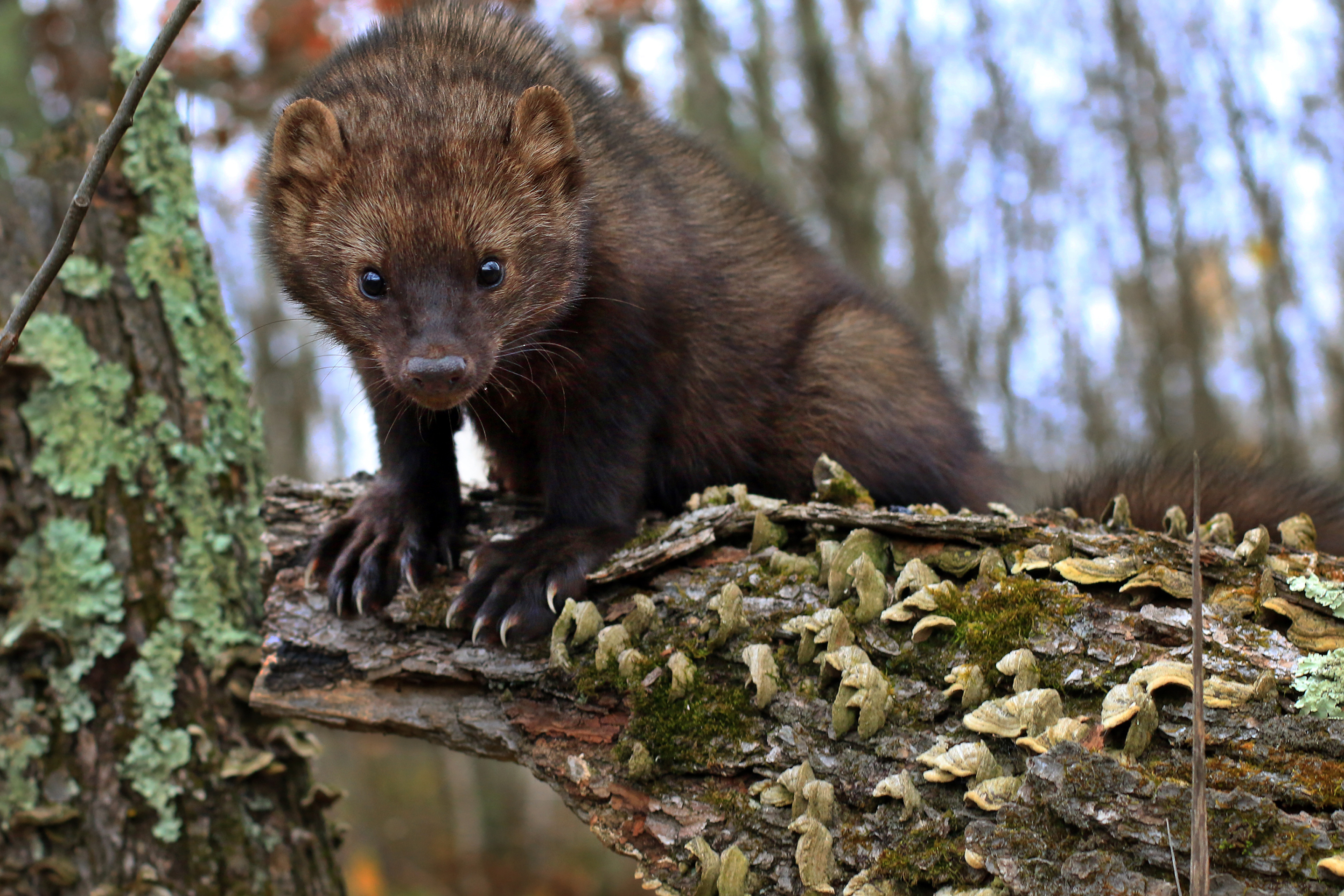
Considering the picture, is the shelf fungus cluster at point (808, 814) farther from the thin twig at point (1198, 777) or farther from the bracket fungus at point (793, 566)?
the thin twig at point (1198, 777)

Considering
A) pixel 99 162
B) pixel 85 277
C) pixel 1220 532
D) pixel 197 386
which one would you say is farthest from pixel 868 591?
pixel 85 277

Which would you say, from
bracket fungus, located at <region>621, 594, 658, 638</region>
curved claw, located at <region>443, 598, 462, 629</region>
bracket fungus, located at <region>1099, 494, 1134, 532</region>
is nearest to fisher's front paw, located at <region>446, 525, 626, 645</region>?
curved claw, located at <region>443, 598, 462, 629</region>

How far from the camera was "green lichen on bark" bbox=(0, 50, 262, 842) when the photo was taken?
3184 millimetres

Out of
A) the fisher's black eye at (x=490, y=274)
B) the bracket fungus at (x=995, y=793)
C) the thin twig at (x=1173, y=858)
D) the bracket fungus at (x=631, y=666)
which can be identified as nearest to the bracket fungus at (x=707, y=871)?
the bracket fungus at (x=631, y=666)

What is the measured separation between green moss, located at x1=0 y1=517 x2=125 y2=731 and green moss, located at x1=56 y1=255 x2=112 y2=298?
794 millimetres

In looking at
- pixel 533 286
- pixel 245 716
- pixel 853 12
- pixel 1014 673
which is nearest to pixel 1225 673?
pixel 1014 673

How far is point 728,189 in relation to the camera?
4.12 meters

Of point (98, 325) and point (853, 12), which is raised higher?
point (853, 12)

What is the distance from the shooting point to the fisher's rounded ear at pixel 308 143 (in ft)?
9.39

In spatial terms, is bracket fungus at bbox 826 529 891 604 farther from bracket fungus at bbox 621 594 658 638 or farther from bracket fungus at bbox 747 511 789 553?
bracket fungus at bbox 621 594 658 638

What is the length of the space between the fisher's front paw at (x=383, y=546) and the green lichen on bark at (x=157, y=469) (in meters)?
0.41

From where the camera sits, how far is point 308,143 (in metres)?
2.93

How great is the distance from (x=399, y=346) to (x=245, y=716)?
1550 millimetres

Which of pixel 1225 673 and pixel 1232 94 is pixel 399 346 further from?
pixel 1232 94
